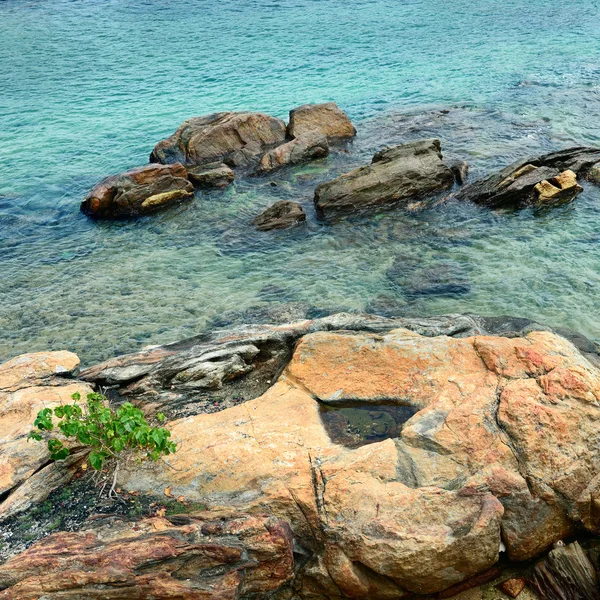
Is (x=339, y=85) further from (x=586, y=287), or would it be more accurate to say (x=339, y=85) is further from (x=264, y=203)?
(x=586, y=287)

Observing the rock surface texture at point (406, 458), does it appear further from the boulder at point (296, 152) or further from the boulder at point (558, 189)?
the boulder at point (296, 152)

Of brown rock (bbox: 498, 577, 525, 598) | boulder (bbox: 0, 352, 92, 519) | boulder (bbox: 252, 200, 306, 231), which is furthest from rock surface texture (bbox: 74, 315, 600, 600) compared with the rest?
boulder (bbox: 252, 200, 306, 231)

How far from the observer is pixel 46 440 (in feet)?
29.8

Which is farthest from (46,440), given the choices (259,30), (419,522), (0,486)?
(259,30)

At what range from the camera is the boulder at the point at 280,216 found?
780 inches

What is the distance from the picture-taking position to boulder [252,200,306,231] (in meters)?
19.8

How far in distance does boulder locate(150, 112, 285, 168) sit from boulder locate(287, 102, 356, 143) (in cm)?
75

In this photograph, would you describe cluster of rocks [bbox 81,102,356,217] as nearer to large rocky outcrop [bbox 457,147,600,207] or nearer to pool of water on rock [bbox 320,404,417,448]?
large rocky outcrop [bbox 457,147,600,207]

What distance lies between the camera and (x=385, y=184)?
2059 cm

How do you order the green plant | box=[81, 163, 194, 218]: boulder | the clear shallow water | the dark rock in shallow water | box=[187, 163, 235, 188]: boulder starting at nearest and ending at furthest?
the green plant < the dark rock in shallow water < the clear shallow water < box=[81, 163, 194, 218]: boulder < box=[187, 163, 235, 188]: boulder

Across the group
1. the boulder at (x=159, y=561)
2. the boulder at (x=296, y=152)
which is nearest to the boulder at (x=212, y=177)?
the boulder at (x=296, y=152)

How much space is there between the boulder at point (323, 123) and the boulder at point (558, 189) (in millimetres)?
9890

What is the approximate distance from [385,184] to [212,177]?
6.81m

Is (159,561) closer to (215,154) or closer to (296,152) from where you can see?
(296,152)
